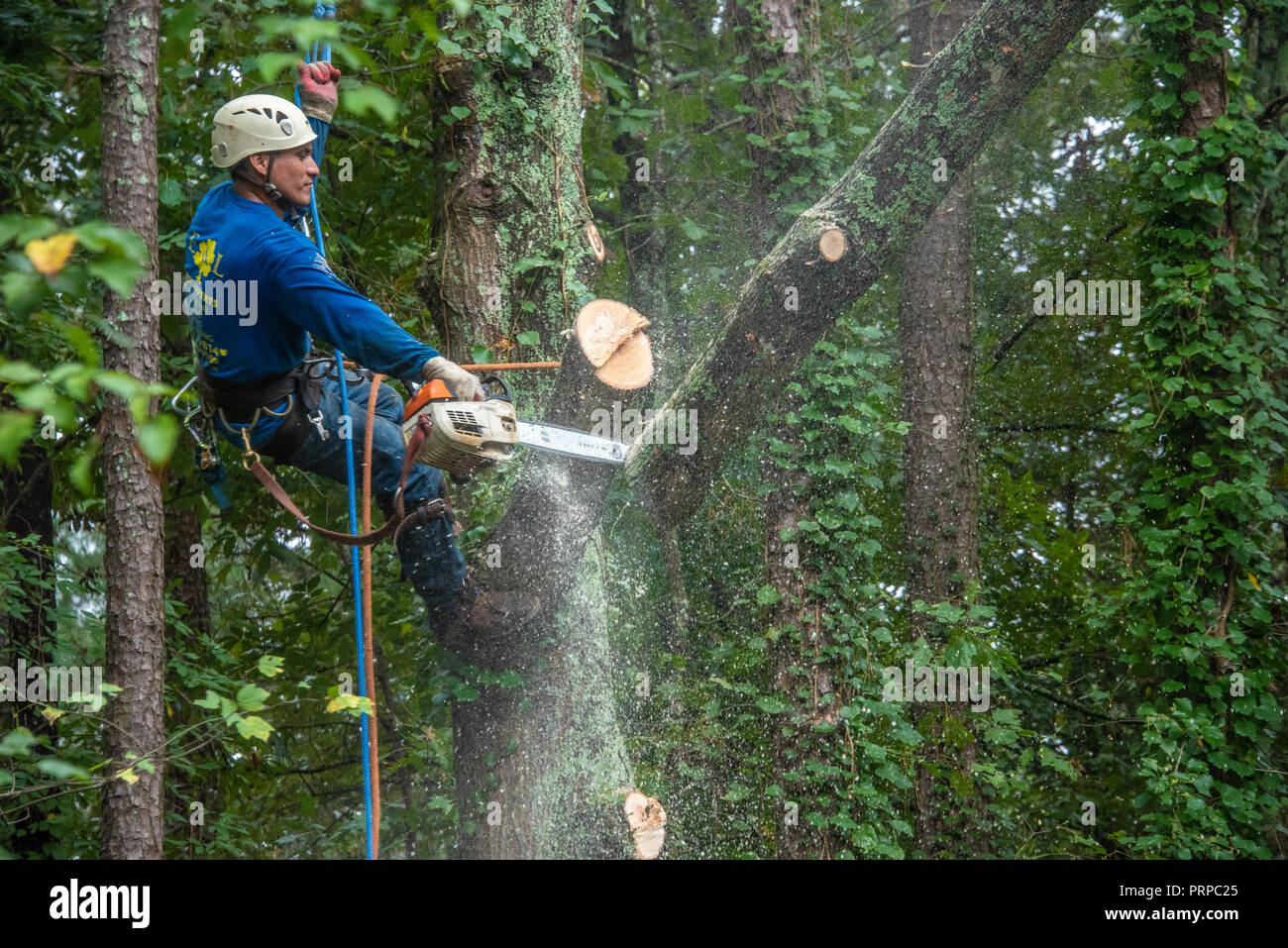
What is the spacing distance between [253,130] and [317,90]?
0.42 meters

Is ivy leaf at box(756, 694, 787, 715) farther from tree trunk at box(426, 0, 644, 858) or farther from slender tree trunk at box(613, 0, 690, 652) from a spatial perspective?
tree trunk at box(426, 0, 644, 858)

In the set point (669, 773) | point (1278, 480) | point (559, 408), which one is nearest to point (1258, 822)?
point (1278, 480)

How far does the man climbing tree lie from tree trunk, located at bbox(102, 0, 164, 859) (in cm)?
39

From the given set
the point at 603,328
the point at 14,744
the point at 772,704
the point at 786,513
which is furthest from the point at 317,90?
the point at 772,704

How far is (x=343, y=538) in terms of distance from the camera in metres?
3.73

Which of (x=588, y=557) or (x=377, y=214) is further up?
(x=377, y=214)

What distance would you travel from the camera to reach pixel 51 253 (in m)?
1.67

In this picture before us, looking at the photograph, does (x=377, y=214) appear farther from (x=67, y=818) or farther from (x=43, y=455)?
(x=67, y=818)

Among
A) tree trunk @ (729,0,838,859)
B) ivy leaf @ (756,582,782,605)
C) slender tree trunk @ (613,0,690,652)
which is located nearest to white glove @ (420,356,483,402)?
ivy leaf @ (756,582,782,605)

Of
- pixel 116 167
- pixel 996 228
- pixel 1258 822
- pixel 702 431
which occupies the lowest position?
pixel 1258 822

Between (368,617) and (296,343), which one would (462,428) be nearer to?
(296,343)

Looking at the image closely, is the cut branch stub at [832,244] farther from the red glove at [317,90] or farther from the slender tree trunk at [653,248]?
the slender tree trunk at [653,248]

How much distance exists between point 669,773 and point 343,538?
303 cm

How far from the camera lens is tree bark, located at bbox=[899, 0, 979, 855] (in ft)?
26.3
